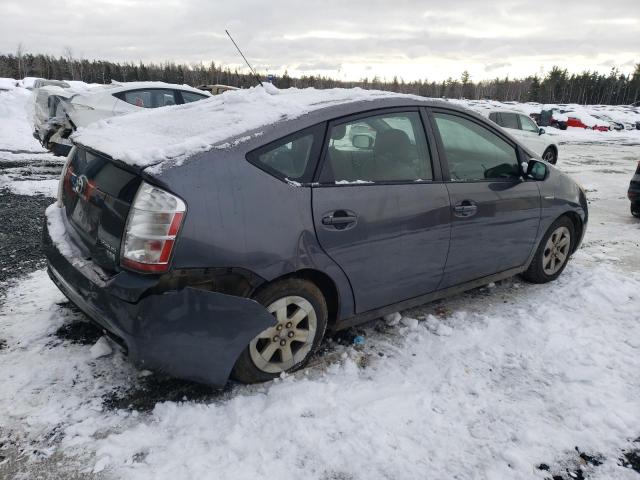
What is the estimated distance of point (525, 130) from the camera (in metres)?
13.8

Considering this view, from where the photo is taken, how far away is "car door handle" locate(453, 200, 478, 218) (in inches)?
135

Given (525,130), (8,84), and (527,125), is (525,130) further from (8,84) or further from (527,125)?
(8,84)

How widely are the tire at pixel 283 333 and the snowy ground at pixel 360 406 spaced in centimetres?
10

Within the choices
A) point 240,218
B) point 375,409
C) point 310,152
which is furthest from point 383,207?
point 375,409

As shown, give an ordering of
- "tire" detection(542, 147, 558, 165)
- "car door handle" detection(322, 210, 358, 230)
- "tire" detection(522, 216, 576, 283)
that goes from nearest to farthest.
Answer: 1. "car door handle" detection(322, 210, 358, 230)
2. "tire" detection(522, 216, 576, 283)
3. "tire" detection(542, 147, 558, 165)

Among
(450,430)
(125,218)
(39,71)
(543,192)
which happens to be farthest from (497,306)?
(39,71)

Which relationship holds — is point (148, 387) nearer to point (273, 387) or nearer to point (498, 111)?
point (273, 387)

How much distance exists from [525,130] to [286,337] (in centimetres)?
1302

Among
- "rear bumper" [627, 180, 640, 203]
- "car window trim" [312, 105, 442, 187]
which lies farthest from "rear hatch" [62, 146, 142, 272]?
"rear bumper" [627, 180, 640, 203]

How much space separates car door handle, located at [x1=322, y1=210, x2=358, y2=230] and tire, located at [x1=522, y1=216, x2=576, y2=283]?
2.36 m

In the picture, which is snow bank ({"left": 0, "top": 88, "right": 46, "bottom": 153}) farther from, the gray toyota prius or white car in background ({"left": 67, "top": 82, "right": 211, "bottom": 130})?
the gray toyota prius

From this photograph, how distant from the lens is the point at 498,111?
13641 mm

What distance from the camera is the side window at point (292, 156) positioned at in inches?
103

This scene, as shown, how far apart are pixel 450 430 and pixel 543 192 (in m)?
2.51
